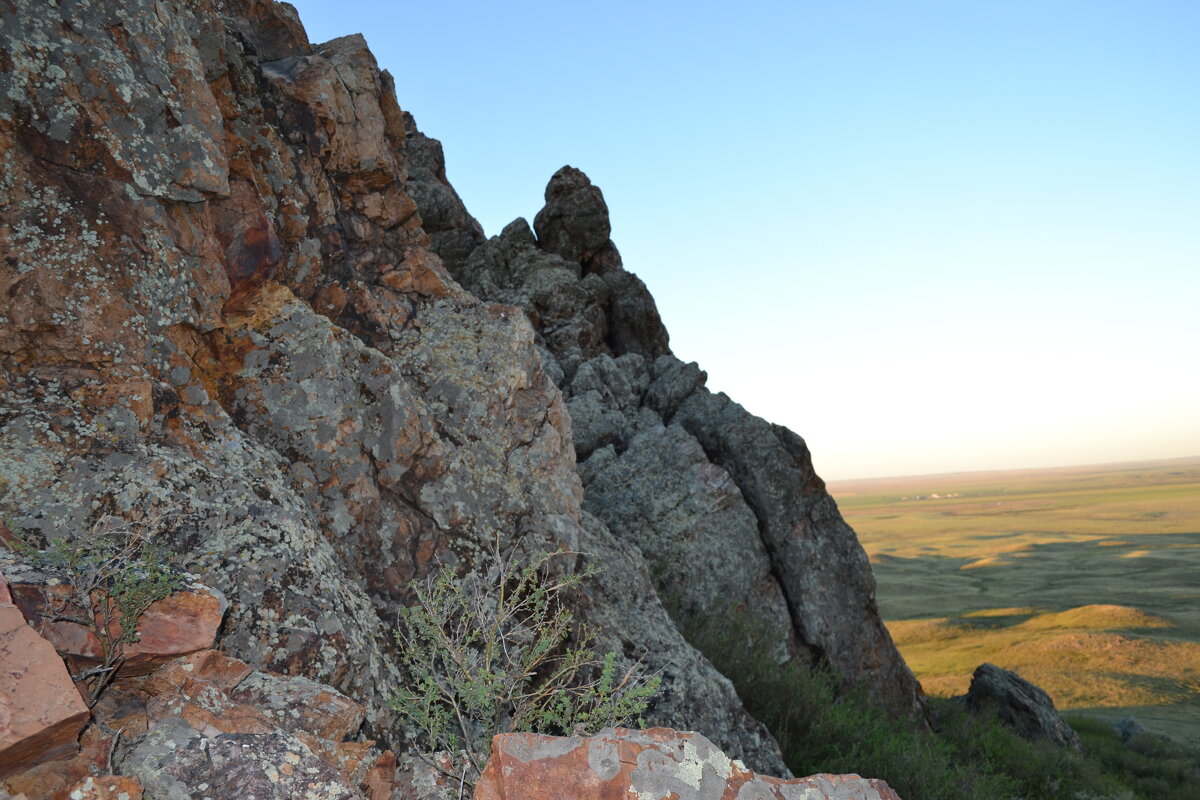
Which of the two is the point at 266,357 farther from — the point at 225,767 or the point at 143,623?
the point at 225,767

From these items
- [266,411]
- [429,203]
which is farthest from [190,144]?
[429,203]

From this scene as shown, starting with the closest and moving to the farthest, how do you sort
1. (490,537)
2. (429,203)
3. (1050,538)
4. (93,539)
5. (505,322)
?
(93,539), (490,537), (505,322), (429,203), (1050,538)

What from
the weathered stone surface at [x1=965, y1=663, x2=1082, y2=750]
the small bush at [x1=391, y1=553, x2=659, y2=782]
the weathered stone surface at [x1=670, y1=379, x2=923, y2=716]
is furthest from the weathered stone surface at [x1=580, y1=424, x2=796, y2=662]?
the weathered stone surface at [x1=965, y1=663, x2=1082, y2=750]

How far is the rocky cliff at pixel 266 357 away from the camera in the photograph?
532 centimetres

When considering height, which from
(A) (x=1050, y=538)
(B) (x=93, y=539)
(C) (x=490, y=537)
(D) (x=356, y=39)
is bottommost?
(A) (x=1050, y=538)

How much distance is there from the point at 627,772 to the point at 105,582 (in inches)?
137

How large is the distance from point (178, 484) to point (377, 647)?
2127 millimetres

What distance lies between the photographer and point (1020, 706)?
64.2 feet

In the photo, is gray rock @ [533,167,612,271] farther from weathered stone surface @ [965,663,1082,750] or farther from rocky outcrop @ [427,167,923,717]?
weathered stone surface @ [965,663,1082,750]

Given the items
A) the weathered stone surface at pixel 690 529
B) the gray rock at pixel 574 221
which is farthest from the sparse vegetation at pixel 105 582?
the gray rock at pixel 574 221

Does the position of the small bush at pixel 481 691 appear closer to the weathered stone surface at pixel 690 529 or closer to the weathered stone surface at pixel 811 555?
the weathered stone surface at pixel 690 529

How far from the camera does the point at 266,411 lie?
716 cm

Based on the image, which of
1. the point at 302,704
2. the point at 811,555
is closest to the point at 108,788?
the point at 302,704

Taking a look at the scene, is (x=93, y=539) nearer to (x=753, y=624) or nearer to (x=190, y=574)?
(x=190, y=574)
